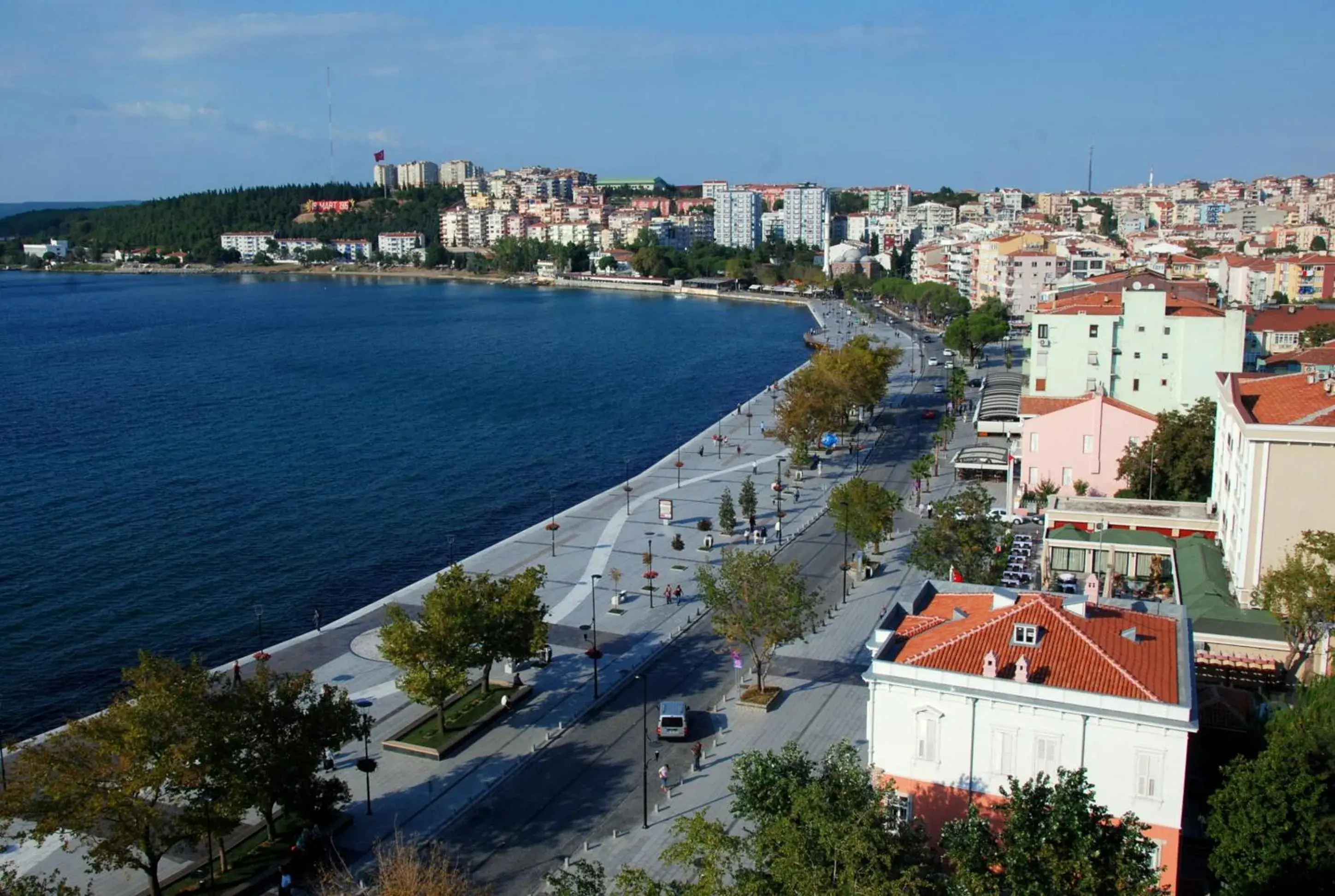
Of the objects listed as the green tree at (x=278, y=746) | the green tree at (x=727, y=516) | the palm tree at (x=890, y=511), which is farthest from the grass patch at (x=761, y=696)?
the green tree at (x=727, y=516)

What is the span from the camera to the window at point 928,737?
41.8 feet

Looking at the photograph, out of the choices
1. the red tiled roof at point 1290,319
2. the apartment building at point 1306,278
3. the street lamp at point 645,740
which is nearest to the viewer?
the street lamp at point 645,740

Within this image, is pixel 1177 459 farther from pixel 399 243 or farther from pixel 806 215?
pixel 399 243

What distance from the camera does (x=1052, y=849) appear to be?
970 centimetres

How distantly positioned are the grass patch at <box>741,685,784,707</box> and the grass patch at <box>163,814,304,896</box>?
6917 mm

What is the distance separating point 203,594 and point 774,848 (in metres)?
19.5

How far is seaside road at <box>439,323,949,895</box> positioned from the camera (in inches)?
541

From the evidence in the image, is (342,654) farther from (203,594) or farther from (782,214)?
(782,214)

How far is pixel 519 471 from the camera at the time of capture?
38.1m

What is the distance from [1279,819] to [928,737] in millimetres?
3608

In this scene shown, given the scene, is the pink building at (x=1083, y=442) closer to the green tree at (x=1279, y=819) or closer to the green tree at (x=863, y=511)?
the green tree at (x=863, y=511)

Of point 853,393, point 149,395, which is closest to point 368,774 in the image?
point 853,393

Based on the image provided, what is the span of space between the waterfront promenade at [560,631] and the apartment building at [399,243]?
121543 mm

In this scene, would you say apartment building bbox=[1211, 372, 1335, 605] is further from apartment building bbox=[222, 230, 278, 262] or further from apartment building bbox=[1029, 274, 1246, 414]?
apartment building bbox=[222, 230, 278, 262]
